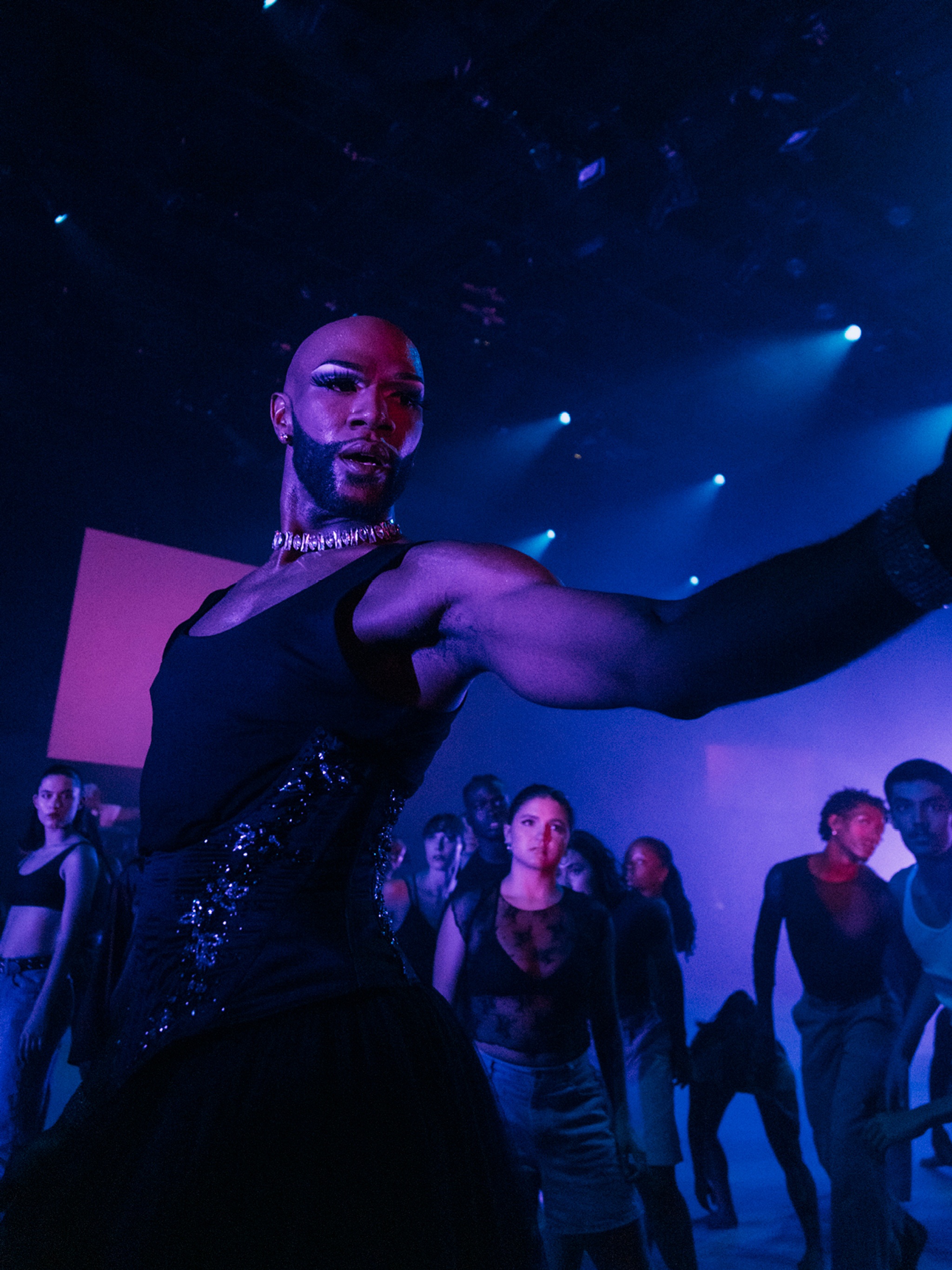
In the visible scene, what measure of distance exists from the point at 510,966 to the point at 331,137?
20.2ft

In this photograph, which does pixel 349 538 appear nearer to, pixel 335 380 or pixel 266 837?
pixel 335 380

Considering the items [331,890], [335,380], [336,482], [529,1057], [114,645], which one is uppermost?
[114,645]

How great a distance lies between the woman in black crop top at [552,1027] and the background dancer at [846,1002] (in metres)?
1.41

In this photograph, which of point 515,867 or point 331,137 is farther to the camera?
point 331,137

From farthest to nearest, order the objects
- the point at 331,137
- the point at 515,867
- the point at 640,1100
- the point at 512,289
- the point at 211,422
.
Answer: the point at 211,422 → the point at 512,289 → the point at 331,137 → the point at 640,1100 → the point at 515,867

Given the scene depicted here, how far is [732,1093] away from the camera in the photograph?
595 centimetres

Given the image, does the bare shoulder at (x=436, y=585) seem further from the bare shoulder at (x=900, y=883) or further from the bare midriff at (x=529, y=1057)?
the bare shoulder at (x=900, y=883)

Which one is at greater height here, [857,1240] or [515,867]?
[515,867]

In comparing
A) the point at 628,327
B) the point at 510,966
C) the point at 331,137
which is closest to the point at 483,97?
the point at 331,137

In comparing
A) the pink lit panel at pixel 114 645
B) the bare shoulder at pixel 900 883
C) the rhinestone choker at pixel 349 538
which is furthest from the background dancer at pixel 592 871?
the pink lit panel at pixel 114 645

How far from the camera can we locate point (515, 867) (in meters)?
4.89

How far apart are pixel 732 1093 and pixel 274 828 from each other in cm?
558

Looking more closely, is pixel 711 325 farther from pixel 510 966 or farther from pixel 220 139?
pixel 510 966

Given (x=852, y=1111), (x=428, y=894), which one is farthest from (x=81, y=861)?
(x=852, y=1111)
